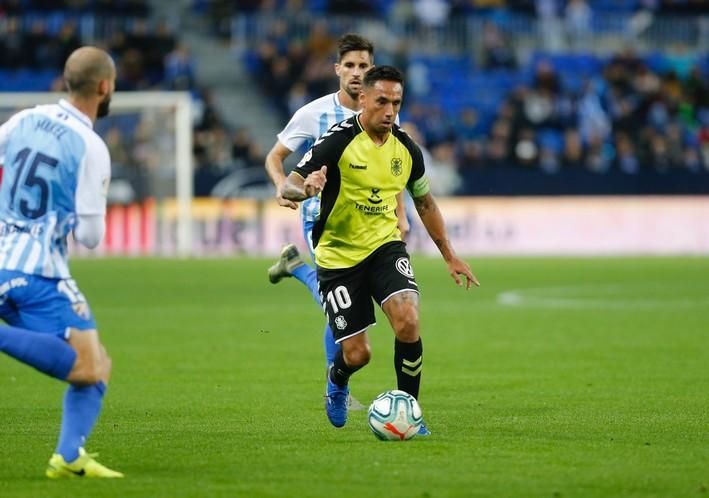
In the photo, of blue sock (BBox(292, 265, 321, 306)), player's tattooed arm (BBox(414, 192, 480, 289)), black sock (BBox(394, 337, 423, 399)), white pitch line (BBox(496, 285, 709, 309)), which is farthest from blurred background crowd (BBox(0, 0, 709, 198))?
black sock (BBox(394, 337, 423, 399))

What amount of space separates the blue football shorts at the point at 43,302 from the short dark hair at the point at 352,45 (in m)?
3.67

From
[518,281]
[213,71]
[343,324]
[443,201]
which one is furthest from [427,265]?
[343,324]

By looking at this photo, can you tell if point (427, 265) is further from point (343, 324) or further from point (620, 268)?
point (343, 324)

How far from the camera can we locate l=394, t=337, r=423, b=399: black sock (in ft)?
27.8

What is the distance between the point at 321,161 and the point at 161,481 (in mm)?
2437

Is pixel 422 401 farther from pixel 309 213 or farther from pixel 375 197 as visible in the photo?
pixel 375 197

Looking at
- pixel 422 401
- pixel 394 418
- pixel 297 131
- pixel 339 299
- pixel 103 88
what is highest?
pixel 103 88

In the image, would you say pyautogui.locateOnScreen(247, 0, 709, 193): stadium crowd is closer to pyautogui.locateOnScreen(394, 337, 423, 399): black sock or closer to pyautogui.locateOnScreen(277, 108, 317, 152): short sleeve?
pyautogui.locateOnScreen(277, 108, 317, 152): short sleeve

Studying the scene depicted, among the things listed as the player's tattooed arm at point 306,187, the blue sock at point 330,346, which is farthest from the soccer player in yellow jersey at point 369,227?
the blue sock at point 330,346

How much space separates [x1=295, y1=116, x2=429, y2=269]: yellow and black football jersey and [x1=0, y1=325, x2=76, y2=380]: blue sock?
2328mm

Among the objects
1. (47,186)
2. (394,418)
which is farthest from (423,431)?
(47,186)

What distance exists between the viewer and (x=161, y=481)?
6.72 metres

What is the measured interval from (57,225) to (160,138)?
23.4m

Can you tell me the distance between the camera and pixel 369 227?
8641mm
